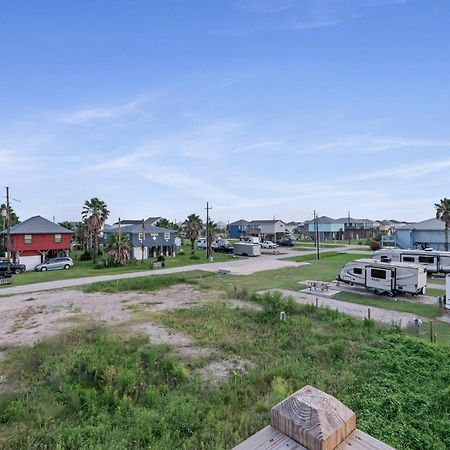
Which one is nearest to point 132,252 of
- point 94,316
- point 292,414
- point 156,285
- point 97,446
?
point 156,285

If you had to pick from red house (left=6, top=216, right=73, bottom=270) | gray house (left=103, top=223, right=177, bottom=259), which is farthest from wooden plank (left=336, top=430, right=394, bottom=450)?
gray house (left=103, top=223, right=177, bottom=259)

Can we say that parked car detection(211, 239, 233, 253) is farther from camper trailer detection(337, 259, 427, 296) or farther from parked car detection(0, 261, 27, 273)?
camper trailer detection(337, 259, 427, 296)

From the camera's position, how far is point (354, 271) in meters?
26.4

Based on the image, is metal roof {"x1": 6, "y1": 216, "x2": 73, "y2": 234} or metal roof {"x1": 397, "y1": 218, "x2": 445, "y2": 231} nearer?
metal roof {"x1": 6, "y1": 216, "x2": 73, "y2": 234}

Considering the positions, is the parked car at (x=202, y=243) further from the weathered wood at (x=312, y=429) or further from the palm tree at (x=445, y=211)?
the weathered wood at (x=312, y=429)

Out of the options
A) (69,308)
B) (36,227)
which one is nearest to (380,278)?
(69,308)

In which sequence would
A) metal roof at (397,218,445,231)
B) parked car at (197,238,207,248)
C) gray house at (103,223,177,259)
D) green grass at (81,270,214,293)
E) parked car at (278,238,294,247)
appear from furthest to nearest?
parked car at (278,238,294,247), parked car at (197,238,207,248), metal roof at (397,218,445,231), gray house at (103,223,177,259), green grass at (81,270,214,293)

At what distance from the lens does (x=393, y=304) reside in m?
21.8

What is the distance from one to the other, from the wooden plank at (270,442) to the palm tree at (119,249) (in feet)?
136

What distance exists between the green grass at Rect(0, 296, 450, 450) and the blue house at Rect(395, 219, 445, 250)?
43230 millimetres

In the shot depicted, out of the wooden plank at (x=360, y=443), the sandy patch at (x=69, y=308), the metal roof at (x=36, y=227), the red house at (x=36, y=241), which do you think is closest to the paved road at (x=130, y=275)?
the sandy patch at (x=69, y=308)

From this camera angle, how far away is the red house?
39406 mm

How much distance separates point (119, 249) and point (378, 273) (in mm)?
29091

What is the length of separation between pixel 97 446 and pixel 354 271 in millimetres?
22939
